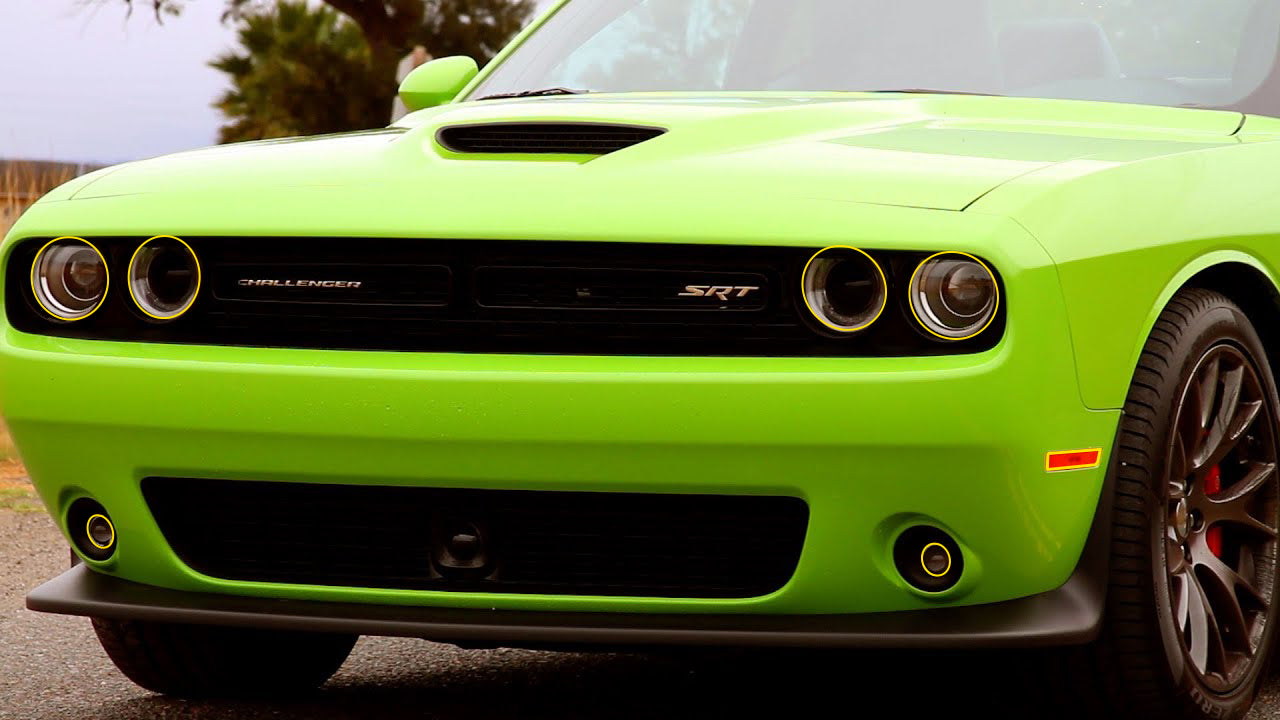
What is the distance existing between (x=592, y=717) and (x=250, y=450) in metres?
1.01

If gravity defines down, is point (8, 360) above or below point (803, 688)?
above

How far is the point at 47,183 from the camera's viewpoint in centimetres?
1164

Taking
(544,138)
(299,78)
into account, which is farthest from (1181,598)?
(299,78)

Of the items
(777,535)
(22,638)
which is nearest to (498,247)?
(777,535)

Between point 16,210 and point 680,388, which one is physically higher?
point 680,388

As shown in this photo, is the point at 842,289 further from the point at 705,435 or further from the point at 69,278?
the point at 69,278

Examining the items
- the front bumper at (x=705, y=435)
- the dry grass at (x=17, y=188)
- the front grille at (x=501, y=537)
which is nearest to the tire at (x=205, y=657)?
the front grille at (x=501, y=537)

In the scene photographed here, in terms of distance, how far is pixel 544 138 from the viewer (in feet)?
11.9

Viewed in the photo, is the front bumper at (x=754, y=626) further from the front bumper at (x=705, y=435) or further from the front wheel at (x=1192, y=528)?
the front wheel at (x=1192, y=528)

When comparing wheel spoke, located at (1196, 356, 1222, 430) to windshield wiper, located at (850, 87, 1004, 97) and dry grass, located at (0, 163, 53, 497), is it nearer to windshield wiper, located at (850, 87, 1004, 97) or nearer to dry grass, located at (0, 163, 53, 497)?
windshield wiper, located at (850, 87, 1004, 97)

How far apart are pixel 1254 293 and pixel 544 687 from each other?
1705 mm

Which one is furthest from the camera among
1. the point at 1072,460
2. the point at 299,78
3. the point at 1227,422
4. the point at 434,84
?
the point at 299,78

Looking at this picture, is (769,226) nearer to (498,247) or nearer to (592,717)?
(498,247)

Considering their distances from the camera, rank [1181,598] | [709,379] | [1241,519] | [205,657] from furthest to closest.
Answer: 1. [205,657]
2. [1241,519]
3. [1181,598]
4. [709,379]
